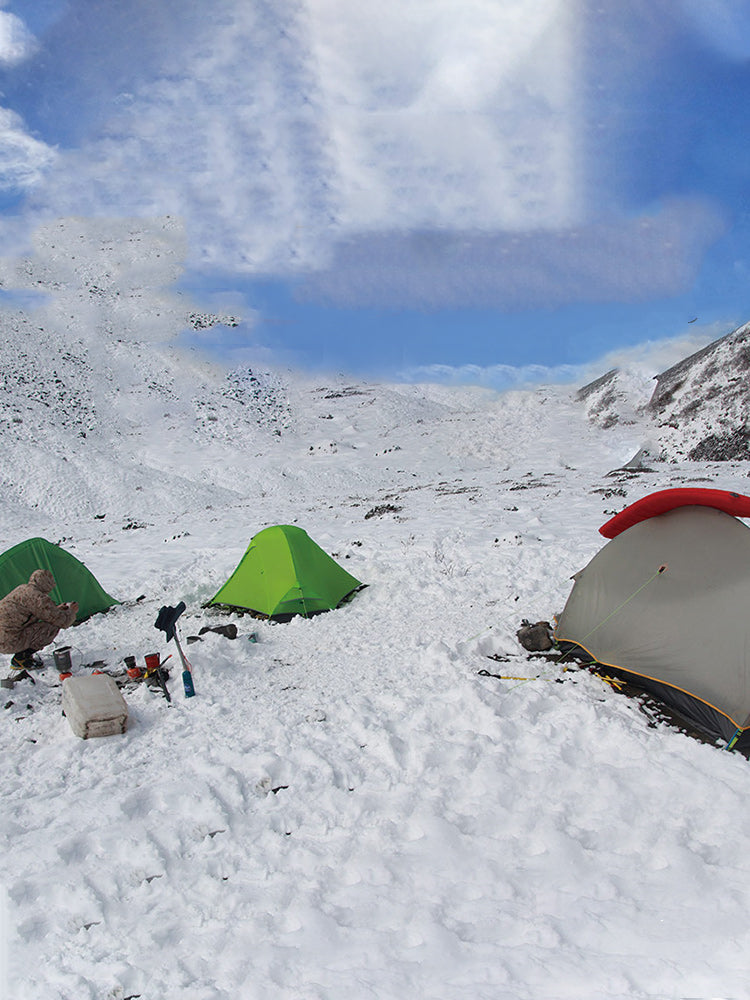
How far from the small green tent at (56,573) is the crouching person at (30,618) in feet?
7.83

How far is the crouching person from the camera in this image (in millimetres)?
7707

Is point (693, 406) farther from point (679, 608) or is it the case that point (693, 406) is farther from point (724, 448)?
point (679, 608)

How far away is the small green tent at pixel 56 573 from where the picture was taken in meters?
10.1

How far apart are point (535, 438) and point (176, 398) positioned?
92.3 feet

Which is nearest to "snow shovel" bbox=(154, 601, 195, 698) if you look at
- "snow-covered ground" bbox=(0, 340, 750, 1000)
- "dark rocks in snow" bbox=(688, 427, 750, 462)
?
"snow-covered ground" bbox=(0, 340, 750, 1000)

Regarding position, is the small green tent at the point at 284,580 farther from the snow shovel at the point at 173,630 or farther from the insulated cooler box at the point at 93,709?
the insulated cooler box at the point at 93,709

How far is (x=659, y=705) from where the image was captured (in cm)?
670

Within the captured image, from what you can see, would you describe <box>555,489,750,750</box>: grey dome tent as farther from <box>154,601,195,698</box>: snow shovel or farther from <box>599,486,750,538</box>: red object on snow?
<box>154,601,195,698</box>: snow shovel

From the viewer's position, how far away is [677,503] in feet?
24.8

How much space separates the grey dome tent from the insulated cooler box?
588 centimetres

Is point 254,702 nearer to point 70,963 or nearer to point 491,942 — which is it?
point 70,963

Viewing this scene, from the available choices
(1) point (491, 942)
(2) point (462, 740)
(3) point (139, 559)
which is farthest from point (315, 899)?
(3) point (139, 559)

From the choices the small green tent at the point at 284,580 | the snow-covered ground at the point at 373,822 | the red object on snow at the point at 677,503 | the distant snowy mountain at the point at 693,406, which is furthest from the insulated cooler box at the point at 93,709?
the distant snowy mountain at the point at 693,406

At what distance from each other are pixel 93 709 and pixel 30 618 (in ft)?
7.76
